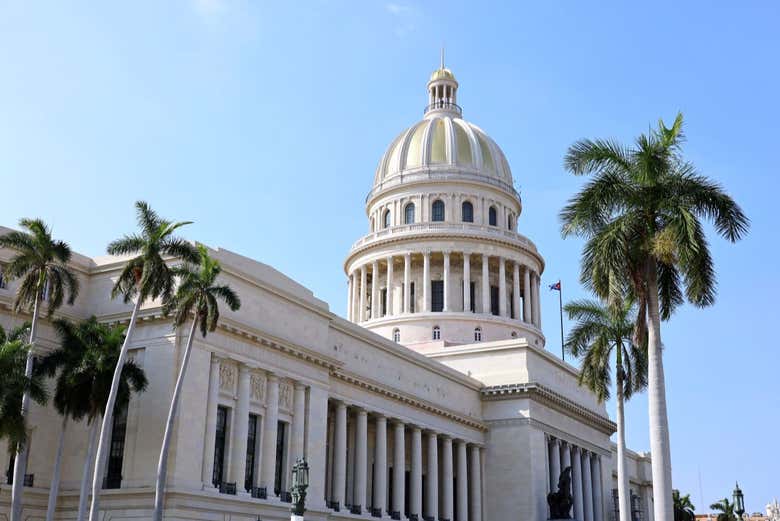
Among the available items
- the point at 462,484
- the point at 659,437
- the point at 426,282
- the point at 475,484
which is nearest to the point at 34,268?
the point at 659,437

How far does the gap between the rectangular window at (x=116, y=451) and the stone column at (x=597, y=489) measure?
153 feet

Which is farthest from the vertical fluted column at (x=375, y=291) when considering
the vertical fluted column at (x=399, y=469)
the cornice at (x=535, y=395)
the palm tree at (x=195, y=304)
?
the palm tree at (x=195, y=304)

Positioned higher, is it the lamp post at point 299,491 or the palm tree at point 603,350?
the palm tree at point 603,350

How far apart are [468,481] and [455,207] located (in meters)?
26.8

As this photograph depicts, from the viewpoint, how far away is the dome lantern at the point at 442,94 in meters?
92.3

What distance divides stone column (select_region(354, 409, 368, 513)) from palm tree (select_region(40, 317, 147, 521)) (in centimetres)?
1833

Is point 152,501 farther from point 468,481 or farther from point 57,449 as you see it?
point 468,481

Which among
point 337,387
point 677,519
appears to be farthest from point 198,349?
point 677,519

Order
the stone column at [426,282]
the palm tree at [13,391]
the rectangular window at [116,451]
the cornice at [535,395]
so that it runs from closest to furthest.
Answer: the palm tree at [13,391] < the rectangular window at [116,451] < the cornice at [535,395] < the stone column at [426,282]

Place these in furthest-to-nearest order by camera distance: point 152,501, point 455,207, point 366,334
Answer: point 455,207, point 366,334, point 152,501

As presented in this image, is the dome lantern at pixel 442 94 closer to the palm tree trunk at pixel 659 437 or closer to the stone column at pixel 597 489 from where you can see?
the stone column at pixel 597 489

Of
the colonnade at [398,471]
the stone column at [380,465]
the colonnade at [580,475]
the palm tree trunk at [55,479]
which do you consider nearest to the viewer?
the palm tree trunk at [55,479]

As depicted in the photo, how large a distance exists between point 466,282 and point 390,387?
2448cm

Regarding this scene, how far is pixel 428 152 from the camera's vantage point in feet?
283
